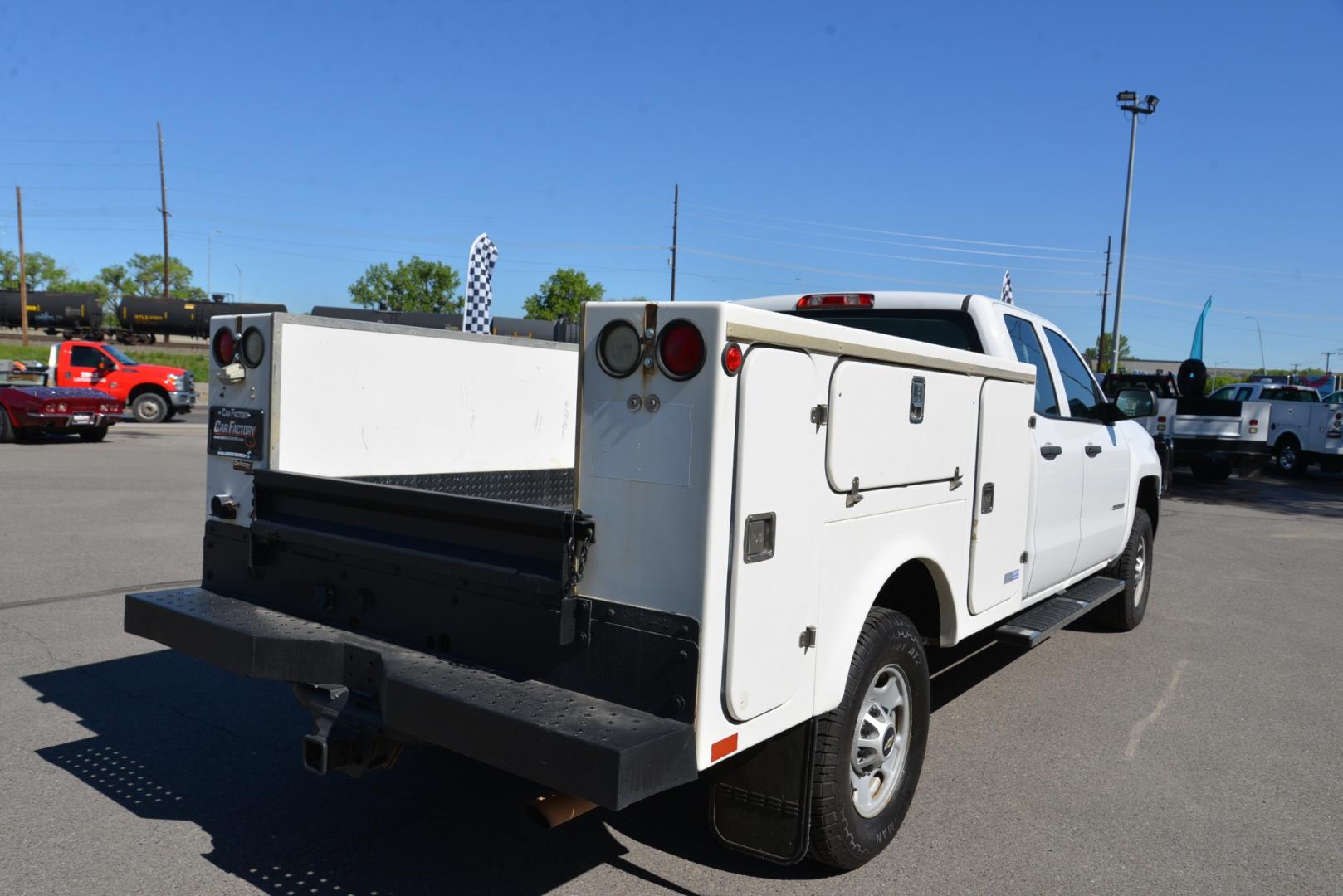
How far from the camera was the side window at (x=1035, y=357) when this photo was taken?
16.4 feet

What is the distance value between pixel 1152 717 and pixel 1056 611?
81 cm

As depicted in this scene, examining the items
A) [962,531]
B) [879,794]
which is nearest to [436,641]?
[879,794]

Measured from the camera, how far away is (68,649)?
568 centimetres

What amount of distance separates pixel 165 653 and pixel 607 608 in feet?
13.4

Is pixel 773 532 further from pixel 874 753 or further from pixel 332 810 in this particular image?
pixel 332 810

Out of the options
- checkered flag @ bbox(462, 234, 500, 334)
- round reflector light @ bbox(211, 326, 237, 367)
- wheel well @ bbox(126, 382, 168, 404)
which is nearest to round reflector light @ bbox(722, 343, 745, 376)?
round reflector light @ bbox(211, 326, 237, 367)

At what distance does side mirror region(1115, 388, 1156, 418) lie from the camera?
6.05 m

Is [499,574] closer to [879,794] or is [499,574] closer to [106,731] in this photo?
[879,794]

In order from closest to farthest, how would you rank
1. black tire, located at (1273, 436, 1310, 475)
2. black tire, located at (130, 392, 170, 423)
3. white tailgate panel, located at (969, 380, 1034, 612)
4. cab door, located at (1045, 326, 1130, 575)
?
white tailgate panel, located at (969, 380, 1034, 612), cab door, located at (1045, 326, 1130, 575), black tire, located at (1273, 436, 1310, 475), black tire, located at (130, 392, 170, 423)

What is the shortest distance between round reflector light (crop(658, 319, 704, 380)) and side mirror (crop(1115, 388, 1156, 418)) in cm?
427

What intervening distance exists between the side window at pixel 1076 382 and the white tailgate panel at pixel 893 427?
185 centimetres

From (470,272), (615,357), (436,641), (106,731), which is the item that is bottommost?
(106,731)

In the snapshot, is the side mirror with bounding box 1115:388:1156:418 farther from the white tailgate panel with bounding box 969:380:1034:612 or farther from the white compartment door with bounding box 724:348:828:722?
the white compartment door with bounding box 724:348:828:722

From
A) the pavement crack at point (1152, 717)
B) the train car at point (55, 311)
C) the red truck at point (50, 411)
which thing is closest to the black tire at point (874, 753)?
the pavement crack at point (1152, 717)
